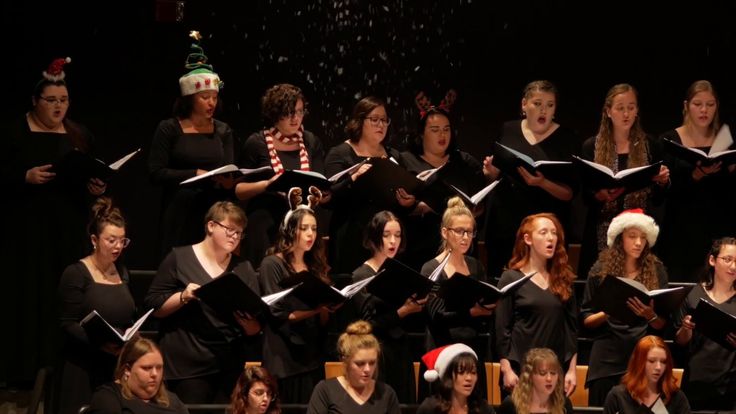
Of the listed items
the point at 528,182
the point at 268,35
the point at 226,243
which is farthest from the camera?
the point at 268,35

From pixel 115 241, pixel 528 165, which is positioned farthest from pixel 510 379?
pixel 115 241

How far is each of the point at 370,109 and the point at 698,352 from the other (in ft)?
5.88

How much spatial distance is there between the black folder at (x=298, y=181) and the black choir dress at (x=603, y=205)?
3.90ft

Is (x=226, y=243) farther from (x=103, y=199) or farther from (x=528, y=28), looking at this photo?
(x=528, y=28)

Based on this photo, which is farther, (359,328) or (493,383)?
(493,383)

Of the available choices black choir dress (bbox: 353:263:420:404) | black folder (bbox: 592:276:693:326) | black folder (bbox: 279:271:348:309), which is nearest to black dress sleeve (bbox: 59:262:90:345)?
black folder (bbox: 279:271:348:309)

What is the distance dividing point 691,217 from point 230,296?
7.66 ft

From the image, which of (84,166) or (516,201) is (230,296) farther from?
(516,201)

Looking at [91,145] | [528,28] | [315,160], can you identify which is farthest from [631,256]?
[91,145]

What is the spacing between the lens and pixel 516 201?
20.7 feet

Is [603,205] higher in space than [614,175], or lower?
lower

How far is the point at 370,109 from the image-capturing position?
6289mm

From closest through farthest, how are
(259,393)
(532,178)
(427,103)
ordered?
(259,393) → (532,178) → (427,103)

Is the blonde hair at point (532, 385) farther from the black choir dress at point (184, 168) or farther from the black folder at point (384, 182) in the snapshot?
the black choir dress at point (184, 168)
